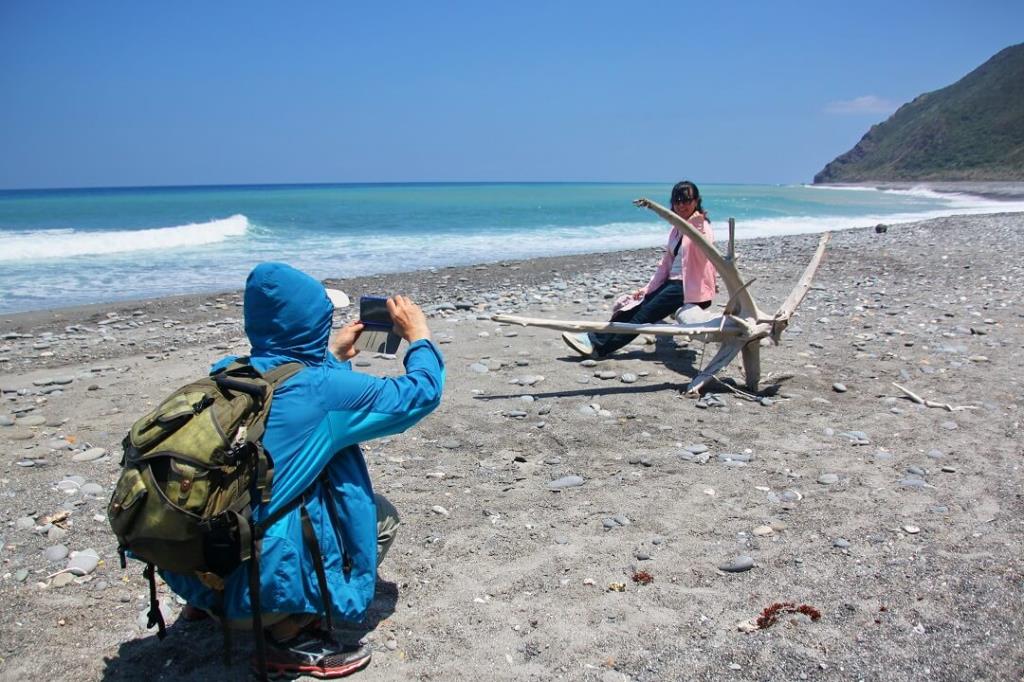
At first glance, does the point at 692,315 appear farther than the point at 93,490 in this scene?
Yes

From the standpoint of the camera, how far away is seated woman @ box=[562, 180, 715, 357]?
7297mm

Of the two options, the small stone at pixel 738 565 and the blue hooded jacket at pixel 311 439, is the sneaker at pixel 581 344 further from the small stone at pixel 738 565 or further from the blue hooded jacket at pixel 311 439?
the blue hooded jacket at pixel 311 439

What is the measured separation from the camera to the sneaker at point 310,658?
9.62 ft

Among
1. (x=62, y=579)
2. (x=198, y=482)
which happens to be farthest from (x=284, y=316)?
(x=62, y=579)

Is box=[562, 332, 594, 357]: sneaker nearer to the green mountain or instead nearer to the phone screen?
the phone screen

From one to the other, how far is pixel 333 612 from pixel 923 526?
303 centimetres

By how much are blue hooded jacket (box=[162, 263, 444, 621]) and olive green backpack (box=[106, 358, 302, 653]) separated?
0.33 ft

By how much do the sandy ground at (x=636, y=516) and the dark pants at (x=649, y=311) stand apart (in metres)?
0.17

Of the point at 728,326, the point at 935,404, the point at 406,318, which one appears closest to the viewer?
the point at 406,318

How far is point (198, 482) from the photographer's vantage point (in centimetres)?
240

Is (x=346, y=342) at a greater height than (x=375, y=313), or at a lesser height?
lesser

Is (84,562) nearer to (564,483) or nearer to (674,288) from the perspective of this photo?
(564,483)

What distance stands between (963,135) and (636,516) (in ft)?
363

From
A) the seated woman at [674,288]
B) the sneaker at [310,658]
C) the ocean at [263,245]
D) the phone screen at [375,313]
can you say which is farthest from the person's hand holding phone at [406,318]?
the ocean at [263,245]
